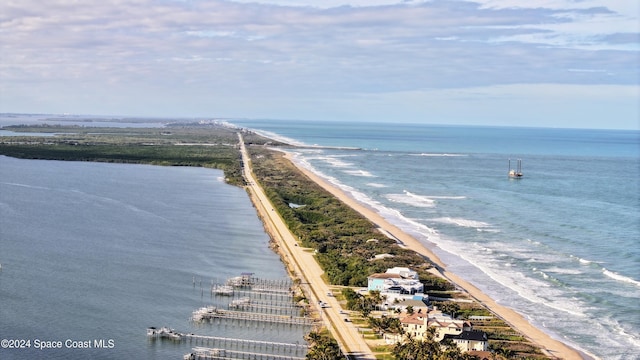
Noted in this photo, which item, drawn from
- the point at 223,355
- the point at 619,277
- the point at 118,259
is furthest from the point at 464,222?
the point at 223,355

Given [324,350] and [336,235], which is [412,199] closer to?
[336,235]

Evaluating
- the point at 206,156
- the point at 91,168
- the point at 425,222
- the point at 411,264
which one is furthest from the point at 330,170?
the point at 411,264

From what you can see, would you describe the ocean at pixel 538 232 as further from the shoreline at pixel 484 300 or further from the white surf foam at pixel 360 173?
the shoreline at pixel 484 300

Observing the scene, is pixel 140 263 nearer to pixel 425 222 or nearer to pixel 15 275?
pixel 15 275

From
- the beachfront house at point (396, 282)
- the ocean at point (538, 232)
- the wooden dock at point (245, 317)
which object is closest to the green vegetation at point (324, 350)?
the wooden dock at point (245, 317)

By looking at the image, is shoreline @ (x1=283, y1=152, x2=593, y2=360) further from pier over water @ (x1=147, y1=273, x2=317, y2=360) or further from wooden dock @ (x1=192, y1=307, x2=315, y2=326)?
wooden dock @ (x1=192, y1=307, x2=315, y2=326)
